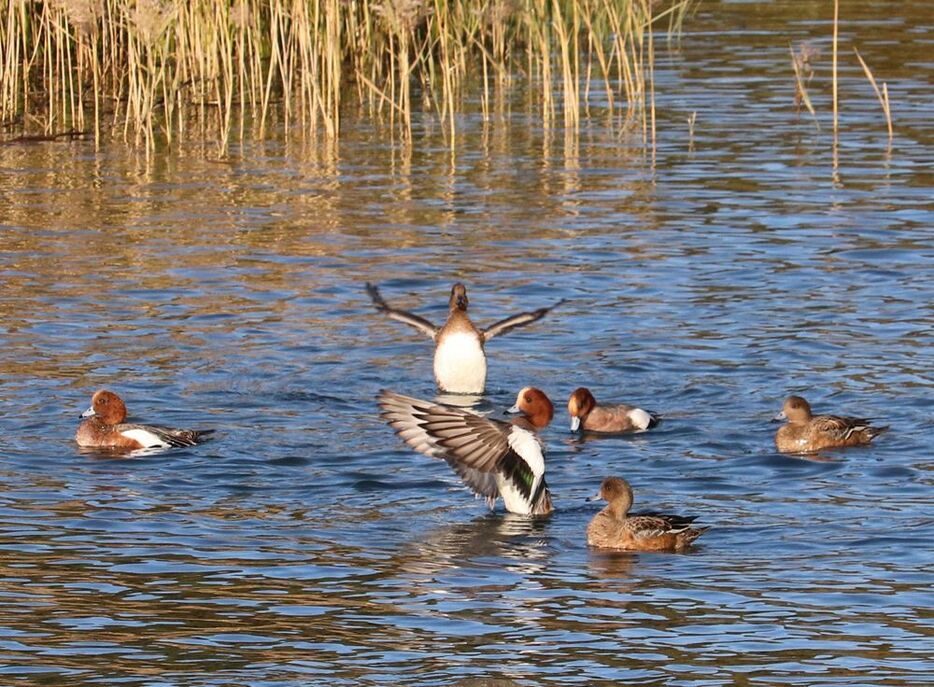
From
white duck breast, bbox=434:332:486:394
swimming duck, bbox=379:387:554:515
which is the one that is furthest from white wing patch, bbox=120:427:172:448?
white duck breast, bbox=434:332:486:394

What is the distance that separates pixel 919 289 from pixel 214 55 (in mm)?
10164

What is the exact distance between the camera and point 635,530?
898cm

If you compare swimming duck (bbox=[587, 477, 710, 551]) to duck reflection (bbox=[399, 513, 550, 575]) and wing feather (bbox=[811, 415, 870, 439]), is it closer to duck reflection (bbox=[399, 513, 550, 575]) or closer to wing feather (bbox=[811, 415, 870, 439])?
duck reflection (bbox=[399, 513, 550, 575])

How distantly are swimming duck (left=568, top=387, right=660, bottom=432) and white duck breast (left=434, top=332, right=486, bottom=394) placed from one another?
3.81ft

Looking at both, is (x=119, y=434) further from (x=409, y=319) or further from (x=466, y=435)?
(x=409, y=319)

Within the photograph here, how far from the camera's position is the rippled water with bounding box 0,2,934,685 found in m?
7.46

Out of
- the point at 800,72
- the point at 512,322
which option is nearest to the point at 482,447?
the point at 512,322

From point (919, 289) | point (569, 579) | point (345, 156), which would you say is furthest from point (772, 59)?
point (569, 579)

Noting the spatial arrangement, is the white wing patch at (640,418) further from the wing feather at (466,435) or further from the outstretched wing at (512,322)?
the wing feather at (466,435)

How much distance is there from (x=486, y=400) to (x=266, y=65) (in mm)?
15074

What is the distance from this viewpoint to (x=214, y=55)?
21594mm

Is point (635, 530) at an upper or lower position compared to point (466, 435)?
lower

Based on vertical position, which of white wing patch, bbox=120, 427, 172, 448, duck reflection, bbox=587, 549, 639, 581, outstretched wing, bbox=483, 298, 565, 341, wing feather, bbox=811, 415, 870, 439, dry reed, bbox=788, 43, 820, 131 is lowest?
duck reflection, bbox=587, 549, 639, 581

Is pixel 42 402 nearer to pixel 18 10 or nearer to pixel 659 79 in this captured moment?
pixel 18 10
